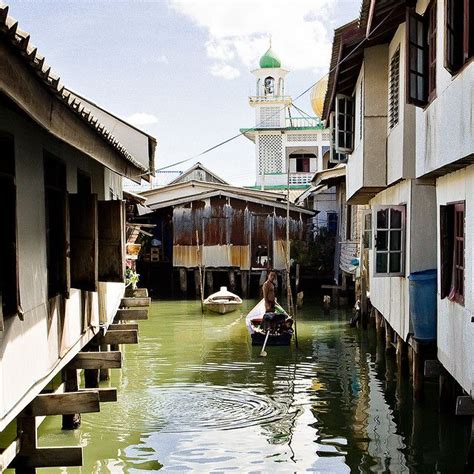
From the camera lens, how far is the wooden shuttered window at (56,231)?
744 cm

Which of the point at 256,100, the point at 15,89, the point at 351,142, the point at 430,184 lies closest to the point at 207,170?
the point at 256,100

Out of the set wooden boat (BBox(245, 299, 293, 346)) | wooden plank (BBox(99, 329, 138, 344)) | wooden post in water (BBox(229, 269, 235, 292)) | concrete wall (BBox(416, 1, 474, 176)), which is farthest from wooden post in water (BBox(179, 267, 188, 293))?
concrete wall (BBox(416, 1, 474, 176))

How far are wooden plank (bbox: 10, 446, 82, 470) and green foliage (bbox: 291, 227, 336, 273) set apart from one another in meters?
22.4

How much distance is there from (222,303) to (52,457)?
57.8 ft

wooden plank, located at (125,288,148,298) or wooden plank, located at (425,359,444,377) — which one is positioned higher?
wooden plank, located at (125,288,148,298)

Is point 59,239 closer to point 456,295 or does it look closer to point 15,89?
point 15,89

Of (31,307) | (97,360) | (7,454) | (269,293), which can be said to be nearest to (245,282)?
(269,293)

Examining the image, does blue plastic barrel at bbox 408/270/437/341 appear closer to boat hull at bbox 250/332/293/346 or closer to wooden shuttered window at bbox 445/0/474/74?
wooden shuttered window at bbox 445/0/474/74

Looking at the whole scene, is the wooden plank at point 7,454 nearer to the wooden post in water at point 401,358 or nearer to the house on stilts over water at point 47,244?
the house on stilts over water at point 47,244

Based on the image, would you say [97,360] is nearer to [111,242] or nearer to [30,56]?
[111,242]

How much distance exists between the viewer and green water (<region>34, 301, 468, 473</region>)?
973cm

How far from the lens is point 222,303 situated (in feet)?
81.9

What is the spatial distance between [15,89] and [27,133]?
258 cm

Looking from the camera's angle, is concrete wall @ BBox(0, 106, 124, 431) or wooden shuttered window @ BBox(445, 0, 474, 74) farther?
wooden shuttered window @ BBox(445, 0, 474, 74)
